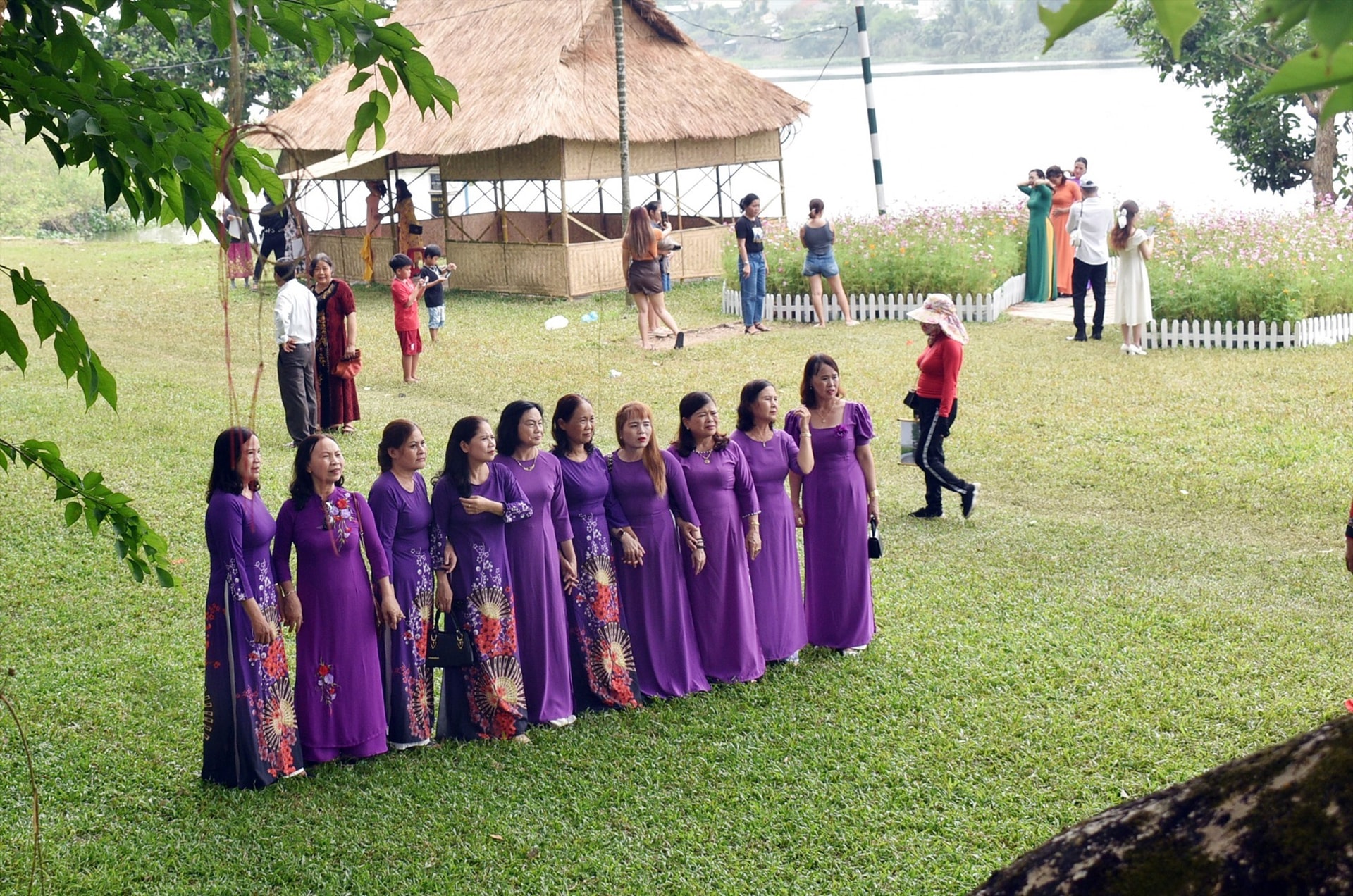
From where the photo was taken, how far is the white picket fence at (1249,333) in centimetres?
1417

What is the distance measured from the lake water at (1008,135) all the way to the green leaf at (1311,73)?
49.1 m

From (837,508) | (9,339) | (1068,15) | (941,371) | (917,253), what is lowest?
(837,508)

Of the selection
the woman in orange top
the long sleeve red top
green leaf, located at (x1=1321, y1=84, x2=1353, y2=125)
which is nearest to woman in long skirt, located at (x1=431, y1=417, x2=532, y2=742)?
the long sleeve red top

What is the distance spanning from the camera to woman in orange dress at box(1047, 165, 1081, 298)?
57.1 ft

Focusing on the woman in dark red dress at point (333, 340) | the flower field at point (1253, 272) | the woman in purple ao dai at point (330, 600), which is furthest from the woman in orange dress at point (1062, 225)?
the woman in purple ao dai at point (330, 600)

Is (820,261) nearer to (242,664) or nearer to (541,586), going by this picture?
(541,586)

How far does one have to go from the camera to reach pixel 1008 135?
8100cm

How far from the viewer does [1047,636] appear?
271 inches

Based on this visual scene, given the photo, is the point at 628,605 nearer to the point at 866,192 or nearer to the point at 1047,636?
the point at 1047,636

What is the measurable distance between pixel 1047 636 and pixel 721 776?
220 centimetres

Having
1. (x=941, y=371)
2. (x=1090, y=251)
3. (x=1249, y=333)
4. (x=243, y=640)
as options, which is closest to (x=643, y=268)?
(x=1090, y=251)

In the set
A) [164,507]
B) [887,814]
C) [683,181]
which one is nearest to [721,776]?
[887,814]

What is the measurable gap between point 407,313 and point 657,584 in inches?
306

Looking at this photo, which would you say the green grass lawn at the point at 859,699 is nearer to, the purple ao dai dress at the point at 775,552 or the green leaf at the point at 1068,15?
the purple ao dai dress at the point at 775,552
